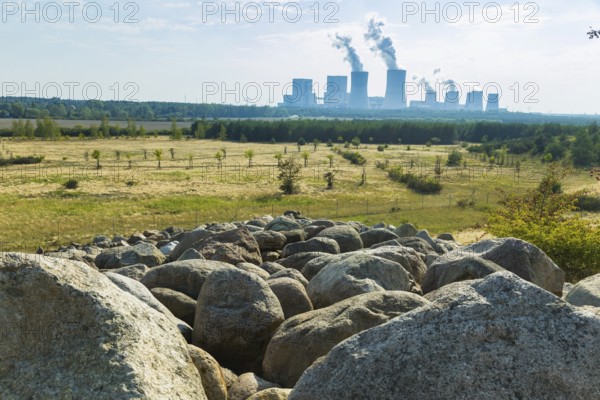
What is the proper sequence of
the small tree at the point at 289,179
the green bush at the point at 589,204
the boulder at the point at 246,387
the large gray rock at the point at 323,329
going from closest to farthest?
the boulder at the point at 246,387
the large gray rock at the point at 323,329
the green bush at the point at 589,204
the small tree at the point at 289,179

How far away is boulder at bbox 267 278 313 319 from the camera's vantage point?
10.9 meters

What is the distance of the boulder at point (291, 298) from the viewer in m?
10.9

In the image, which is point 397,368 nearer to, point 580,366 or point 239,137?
point 580,366

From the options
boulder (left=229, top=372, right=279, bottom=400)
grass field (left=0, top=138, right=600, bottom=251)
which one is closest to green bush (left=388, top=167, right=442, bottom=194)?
grass field (left=0, top=138, right=600, bottom=251)

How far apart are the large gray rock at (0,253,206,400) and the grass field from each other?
110 feet

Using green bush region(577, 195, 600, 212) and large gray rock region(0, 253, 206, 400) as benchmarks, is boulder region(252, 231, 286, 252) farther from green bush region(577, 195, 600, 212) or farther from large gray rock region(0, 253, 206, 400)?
green bush region(577, 195, 600, 212)

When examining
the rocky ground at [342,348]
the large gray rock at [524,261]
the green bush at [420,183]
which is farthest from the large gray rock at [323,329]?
the green bush at [420,183]

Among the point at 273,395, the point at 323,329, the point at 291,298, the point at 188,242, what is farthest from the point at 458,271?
the point at 188,242

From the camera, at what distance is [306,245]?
18734 millimetres

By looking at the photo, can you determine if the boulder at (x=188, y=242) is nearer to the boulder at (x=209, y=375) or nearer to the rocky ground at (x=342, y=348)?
the boulder at (x=209, y=375)

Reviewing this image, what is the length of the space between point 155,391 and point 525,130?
182 meters

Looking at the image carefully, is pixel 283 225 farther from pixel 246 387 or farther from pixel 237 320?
pixel 246 387

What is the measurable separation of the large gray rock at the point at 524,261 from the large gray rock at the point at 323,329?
4.38 metres

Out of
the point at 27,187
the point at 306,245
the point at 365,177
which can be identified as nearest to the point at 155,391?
the point at 306,245
